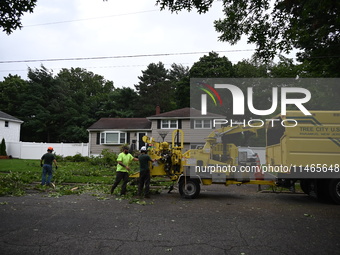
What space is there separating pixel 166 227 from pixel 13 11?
573 cm

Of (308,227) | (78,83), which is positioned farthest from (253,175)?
(78,83)

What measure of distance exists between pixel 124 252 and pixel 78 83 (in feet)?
191

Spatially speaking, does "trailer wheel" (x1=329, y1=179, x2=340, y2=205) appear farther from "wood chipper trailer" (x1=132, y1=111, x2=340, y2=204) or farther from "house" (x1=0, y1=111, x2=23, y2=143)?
"house" (x1=0, y1=111, x2=23, y2=143)

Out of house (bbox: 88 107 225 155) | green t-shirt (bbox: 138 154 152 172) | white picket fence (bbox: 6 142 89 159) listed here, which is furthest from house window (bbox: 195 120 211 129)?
green t-shirt (bbox: 138 154 152 172)

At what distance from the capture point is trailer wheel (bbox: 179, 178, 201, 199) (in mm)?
10047

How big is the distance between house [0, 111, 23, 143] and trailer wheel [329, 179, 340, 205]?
107 feet

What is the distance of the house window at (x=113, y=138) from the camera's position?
31281mm

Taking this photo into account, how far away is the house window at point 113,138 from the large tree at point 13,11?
25.6 meters

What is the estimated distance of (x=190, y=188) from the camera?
10.1m

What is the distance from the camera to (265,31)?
326 inches

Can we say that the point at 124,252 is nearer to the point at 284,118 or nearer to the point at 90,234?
the point at 90,234

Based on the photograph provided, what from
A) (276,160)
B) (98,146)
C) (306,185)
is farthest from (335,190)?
(98,146)

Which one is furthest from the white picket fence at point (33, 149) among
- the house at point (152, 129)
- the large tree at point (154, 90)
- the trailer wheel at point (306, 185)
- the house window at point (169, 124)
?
the trailer wheel at point (306, 185)

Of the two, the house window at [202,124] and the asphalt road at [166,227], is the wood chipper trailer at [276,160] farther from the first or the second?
the house window at [202,124]
